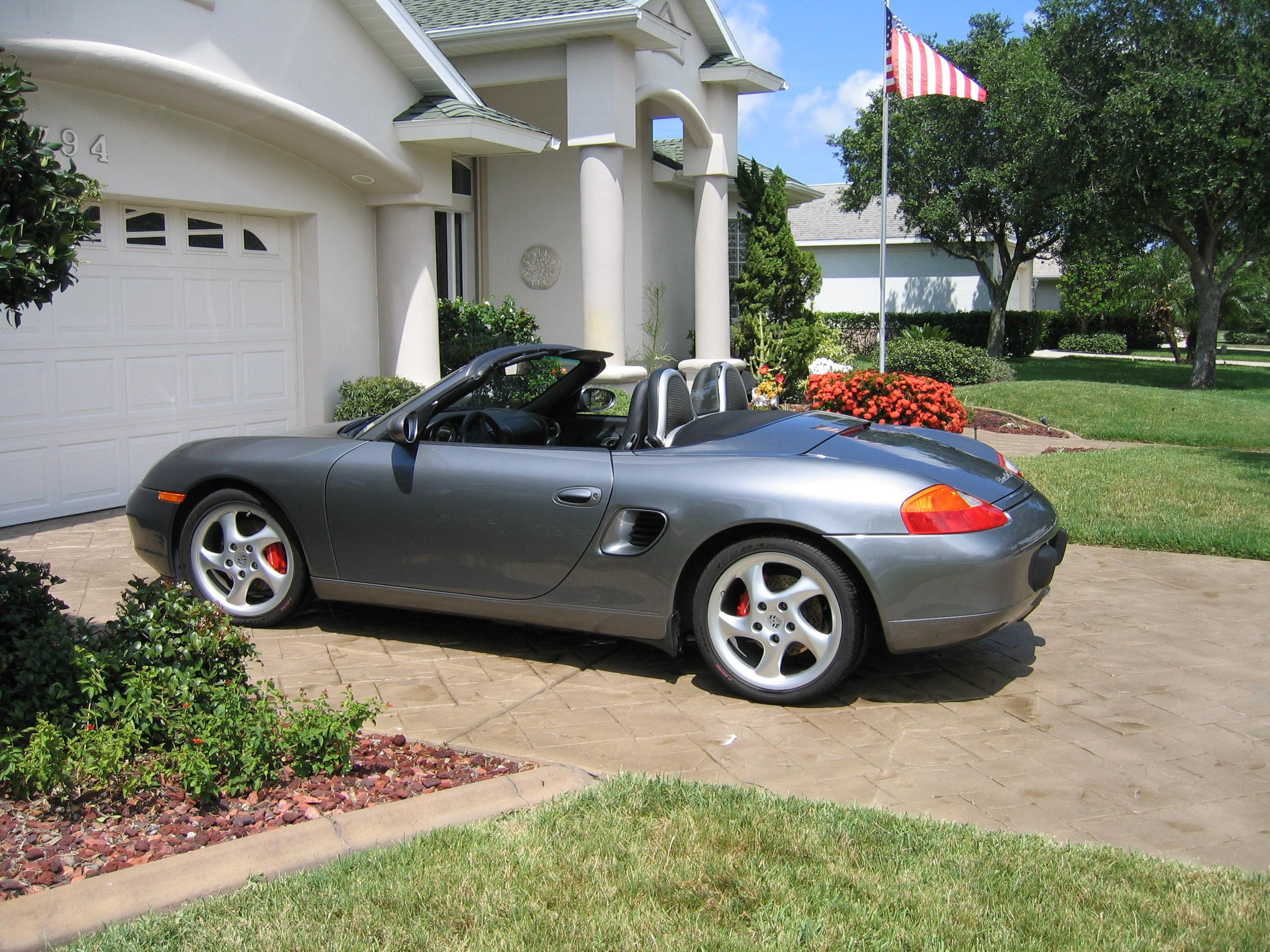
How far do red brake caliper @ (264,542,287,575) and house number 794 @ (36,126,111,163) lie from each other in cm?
425

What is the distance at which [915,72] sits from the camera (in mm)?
14766

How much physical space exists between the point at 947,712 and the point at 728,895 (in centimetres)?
192

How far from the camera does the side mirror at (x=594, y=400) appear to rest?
658 cm

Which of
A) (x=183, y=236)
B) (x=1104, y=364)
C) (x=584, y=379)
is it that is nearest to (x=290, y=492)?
(x=584, y=379)

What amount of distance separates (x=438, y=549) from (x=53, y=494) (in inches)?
195

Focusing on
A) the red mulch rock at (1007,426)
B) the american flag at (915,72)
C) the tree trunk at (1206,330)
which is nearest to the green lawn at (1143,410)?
the red mulch rock at (1007,426)

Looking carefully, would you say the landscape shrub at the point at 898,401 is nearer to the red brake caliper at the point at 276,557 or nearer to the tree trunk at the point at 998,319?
the red brake caliper at the point at 276,557

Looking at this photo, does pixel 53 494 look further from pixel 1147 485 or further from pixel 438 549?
pixel 1147 485

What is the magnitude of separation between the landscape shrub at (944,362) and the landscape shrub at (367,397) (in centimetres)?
1267

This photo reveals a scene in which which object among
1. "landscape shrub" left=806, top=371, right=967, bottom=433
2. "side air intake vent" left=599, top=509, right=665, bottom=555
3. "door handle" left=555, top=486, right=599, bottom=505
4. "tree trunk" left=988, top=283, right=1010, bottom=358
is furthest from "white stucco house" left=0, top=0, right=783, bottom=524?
"tree trunk" left=988, top=283, right=1010, bottom=358

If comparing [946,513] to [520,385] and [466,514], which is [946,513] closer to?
[466,514]

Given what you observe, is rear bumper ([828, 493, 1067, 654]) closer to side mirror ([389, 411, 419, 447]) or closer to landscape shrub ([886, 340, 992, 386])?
side mirror ([389, 411, 419, 447])

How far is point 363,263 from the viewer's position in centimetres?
1180

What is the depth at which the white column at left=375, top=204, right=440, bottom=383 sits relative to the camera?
11.9 meters
